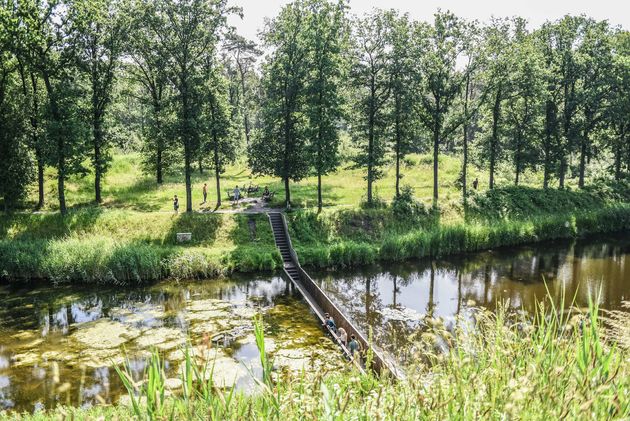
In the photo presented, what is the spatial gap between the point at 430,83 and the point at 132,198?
27062 millimetres

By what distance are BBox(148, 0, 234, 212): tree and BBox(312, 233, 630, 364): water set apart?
1458 centimetres

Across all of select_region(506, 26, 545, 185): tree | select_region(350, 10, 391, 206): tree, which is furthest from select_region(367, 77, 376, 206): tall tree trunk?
select_region(506, 26, 545, 185): tree

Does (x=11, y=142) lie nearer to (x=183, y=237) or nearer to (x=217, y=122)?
(x=217, y=122)

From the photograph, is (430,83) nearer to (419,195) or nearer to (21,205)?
(419,195)

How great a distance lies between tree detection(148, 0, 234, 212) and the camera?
31250 millimetres

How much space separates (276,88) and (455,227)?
16888 mm

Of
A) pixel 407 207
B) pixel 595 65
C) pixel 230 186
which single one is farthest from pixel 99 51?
pixel 595 65

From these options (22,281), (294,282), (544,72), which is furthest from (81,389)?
(544,72)

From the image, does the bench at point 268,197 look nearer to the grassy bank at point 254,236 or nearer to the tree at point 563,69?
the grassy bank at point 254,236

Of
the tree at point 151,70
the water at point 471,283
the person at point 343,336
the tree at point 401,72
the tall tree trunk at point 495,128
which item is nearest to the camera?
the person at point 343,336

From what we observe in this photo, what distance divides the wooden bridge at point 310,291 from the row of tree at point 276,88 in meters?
4.36

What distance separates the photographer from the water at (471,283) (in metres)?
22.7

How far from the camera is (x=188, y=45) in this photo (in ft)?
107

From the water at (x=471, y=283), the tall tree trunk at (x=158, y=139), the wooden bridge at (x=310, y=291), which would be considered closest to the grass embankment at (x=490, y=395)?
the wooden bridge at (x=310, y=291)
